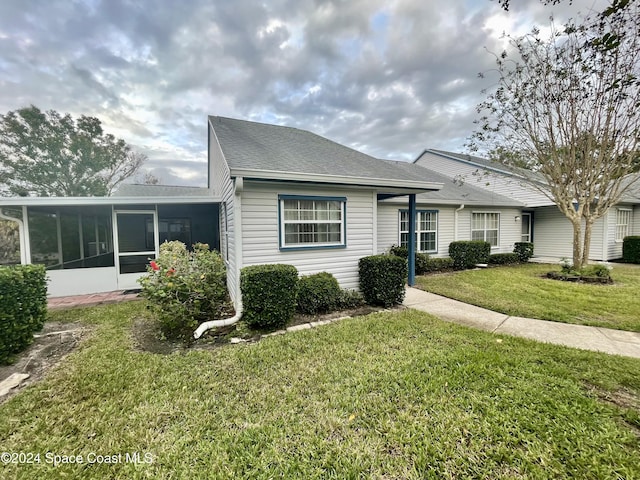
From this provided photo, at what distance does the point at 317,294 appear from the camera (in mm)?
5520

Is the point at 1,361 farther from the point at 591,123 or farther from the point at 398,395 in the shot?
the point at 591,123

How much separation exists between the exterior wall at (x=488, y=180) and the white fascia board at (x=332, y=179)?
901 centimetres

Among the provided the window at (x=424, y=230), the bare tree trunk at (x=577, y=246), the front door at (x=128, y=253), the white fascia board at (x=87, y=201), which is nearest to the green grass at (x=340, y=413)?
the white fascia board at (x=87, y=201)

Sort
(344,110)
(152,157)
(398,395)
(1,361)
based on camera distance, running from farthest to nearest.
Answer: (152,157)
(344,110)
(1,361)
(398,395)

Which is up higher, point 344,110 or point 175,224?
point 344,110

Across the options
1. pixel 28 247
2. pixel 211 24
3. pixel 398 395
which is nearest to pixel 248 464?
pixel 398 395

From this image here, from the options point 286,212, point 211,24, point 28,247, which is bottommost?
point 28,247

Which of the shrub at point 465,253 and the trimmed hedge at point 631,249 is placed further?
the trimmed hedge at point 631,249

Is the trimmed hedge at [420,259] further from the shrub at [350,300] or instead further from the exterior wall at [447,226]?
the shrub at [350,300]

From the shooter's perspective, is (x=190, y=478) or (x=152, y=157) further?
(x=152, y=157)

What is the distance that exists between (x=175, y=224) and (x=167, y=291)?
28.2ft

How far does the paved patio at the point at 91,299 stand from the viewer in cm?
648

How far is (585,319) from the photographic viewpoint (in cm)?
510

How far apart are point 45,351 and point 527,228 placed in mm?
19549
